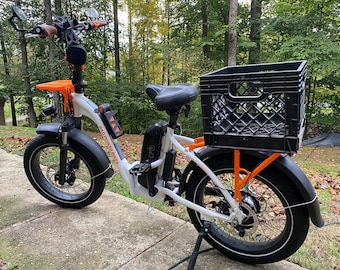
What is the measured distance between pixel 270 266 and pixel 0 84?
11973mm

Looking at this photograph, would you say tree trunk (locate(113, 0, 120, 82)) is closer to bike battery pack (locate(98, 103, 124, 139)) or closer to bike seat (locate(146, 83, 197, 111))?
bike battery pack (locate(98, 103, 124, 139))

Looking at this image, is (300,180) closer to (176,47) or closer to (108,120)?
(108,120)

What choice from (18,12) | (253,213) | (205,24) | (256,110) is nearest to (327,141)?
(205,24)

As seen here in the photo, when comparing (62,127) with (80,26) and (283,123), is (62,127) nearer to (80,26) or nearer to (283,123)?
(80,26)

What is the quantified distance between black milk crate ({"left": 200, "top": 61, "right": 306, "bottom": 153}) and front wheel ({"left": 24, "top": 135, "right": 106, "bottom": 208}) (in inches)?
43.1

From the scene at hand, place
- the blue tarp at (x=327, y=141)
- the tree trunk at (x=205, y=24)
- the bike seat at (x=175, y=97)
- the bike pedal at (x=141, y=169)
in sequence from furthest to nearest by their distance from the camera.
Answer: the tree trunk at (x=205, y=24), the blue tarp at (x=327, y=141), the bike pedal at (x=141, y=169), the bike seat at (x=175, y=97)

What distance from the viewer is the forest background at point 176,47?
301 inches

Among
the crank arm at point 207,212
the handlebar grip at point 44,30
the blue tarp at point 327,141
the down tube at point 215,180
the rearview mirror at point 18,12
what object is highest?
the rearview mirror at point 18,12

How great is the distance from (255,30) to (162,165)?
8546 mm

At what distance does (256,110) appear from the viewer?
135 cm

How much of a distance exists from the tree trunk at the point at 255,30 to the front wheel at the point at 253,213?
26.8 feet

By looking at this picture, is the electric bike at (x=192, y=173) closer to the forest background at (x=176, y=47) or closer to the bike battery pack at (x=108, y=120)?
the bike battery pack at (x=108, y=120)

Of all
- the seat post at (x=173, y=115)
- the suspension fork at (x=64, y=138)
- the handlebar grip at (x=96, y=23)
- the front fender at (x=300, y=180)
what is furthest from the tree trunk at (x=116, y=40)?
the front fender at (x=300, y=180)

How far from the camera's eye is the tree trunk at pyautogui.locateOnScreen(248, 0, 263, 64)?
8996 mm
